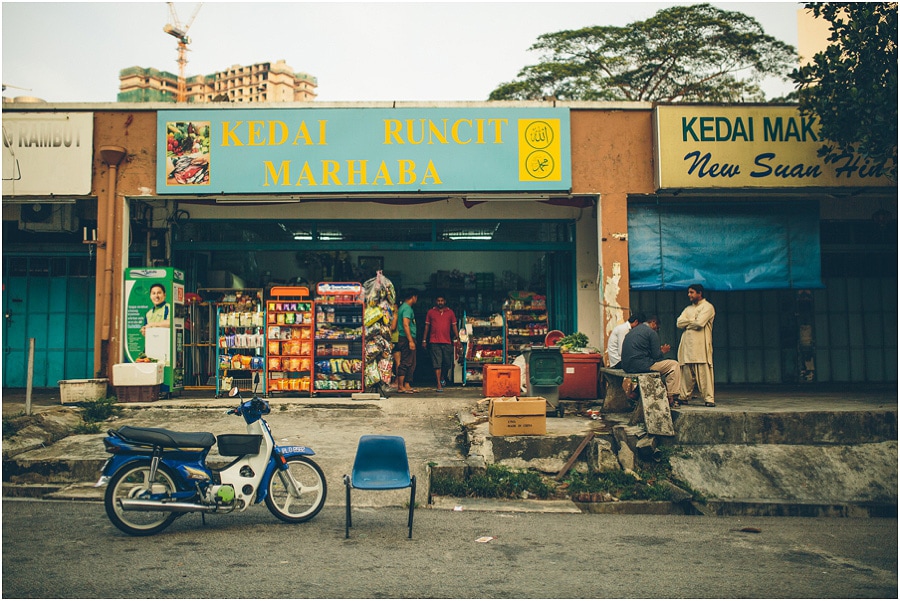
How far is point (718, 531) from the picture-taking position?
7.12 m

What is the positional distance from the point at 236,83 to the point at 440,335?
134 m

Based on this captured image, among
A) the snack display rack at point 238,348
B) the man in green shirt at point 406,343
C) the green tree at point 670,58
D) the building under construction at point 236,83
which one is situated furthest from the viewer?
the building under construction at point 236,83

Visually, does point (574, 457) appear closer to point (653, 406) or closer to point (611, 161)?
point (653, 406)

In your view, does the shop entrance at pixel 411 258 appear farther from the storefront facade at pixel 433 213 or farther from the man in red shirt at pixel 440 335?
the man in red shirt at pixel 440 335

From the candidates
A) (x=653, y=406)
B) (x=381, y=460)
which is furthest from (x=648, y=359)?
(x=381, y=460)

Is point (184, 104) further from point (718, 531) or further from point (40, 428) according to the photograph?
point (718, 531)

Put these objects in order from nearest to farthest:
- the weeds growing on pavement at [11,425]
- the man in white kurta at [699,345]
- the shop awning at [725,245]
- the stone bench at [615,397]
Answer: the weeds growing on pavement at [11,425], the man in white kurta at [699,345], the stone bench at [615,397], the shop awning at [725,245]

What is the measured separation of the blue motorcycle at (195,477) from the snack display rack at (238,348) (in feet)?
19.9

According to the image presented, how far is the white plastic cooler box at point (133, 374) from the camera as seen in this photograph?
11.8m

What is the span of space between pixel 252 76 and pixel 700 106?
Result: 133666 mm

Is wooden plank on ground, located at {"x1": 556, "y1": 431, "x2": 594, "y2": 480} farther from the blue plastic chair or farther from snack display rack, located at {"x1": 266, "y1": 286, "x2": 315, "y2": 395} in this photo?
snack display rack, located at {"x1": 266, "y1": 286, "x2": 315, "y2": 395}

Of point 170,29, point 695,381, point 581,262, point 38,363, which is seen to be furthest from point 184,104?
point 170,29

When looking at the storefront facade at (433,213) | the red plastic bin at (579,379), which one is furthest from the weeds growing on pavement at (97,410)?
the red plastic bin at (579,379)

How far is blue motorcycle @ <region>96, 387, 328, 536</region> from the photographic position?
629 centimetres
